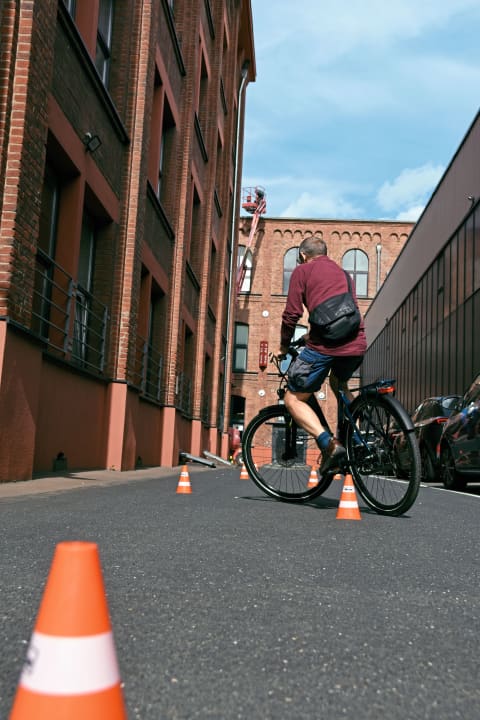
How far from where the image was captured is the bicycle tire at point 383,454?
4914 mm

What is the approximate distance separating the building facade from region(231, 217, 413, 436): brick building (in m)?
8.86

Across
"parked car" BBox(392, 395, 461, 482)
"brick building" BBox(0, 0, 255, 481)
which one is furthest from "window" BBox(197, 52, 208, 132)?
"parked car" BBox(392, 395, 461, 482)

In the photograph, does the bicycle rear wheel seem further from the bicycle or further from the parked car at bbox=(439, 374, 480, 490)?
the parked car at bbox=(439, 374, 480, 490)

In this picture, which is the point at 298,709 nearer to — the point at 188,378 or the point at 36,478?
the point at 36,478

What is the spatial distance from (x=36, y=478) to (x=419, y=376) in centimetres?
2285

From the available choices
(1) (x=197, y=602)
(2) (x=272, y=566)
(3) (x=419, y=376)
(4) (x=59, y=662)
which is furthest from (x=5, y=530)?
(3) (x=419, y=376)

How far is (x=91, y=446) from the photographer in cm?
1108

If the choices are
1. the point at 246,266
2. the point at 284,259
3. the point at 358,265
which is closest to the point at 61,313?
the point at 246,266

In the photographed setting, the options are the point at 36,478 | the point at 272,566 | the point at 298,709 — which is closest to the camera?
the point at 298,709

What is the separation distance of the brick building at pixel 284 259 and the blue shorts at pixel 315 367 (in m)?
39.1

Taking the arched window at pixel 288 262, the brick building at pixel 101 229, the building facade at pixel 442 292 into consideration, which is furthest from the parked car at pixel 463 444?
the arched window at pixel 288 262

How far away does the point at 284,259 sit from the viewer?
45.8 metres

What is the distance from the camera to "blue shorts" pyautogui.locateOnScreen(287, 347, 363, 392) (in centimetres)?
541

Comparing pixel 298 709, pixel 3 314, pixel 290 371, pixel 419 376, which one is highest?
pixel 419 376
